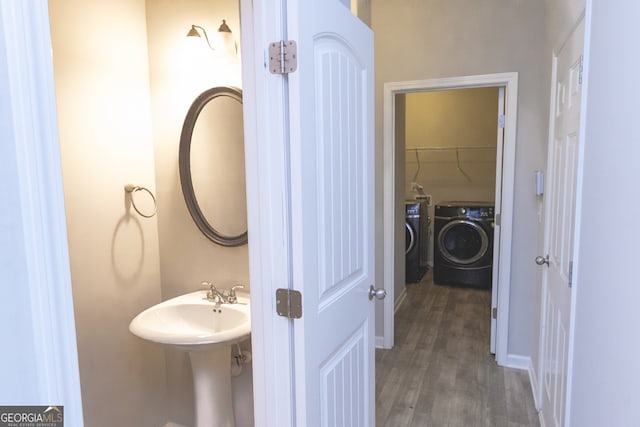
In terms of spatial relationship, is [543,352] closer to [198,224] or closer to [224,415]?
[224,415]

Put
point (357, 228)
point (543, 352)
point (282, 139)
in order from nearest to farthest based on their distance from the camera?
point (282, 139) → point (357, 228) → point (543, 352)

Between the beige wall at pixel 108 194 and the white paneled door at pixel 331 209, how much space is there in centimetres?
113

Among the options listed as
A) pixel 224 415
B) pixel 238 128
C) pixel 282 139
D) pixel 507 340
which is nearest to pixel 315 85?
pixel 282 139

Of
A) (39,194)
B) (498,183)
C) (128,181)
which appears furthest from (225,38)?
(498,183)

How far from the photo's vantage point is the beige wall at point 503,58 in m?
2.81

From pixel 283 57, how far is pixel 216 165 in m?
0.98

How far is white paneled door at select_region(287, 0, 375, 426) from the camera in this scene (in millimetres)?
1205

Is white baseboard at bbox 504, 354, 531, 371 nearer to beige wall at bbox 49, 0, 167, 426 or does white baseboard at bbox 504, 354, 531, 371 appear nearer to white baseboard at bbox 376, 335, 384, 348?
white baseboard at bbox 376, 335, 384, 348

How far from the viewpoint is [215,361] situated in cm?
187

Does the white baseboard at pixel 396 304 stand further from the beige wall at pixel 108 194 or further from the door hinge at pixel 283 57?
the door hinge at pixel 283 57

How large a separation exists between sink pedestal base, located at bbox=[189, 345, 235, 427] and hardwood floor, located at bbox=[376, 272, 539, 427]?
101cm

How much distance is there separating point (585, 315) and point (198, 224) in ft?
5.45

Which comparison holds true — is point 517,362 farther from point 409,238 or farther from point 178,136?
point 178,136

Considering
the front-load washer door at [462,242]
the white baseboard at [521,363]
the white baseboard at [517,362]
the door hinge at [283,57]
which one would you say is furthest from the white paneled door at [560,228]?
the front-load washer door at [462,242]
